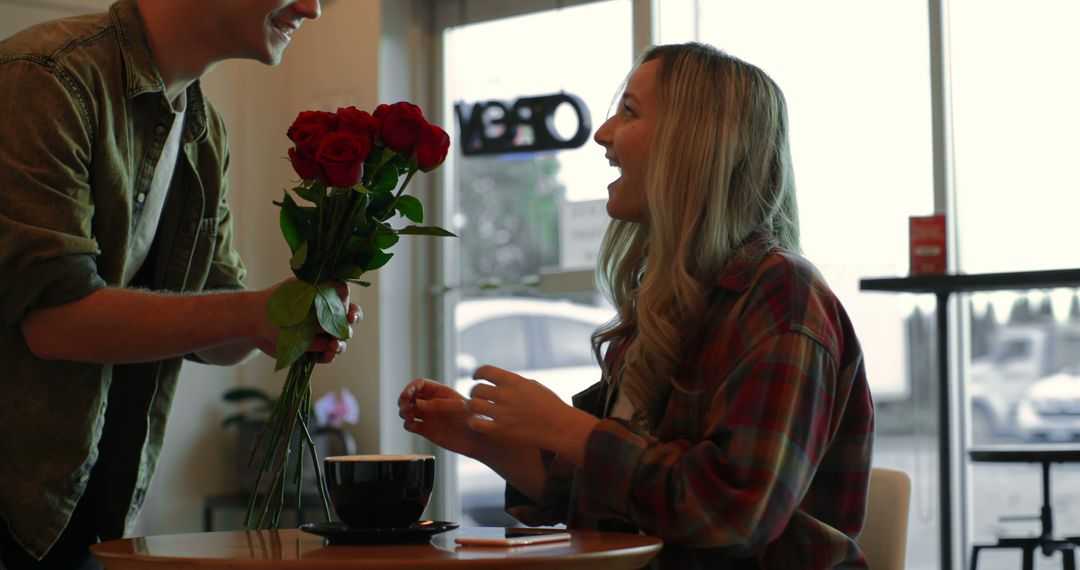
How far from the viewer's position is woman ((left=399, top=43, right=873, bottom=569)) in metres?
1.43

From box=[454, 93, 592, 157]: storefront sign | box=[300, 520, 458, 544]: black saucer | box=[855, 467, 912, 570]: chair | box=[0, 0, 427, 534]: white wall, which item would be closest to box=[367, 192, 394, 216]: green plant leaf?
box=[300, 520, 458, 544]: black saucer

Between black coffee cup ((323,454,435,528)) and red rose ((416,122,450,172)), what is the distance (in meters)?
0.39

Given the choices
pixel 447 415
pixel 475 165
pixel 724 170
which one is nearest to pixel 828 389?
pixel 724 170

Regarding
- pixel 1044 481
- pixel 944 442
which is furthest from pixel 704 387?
pixel 944 442

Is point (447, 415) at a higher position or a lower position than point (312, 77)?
lower

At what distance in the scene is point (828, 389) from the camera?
147 cm

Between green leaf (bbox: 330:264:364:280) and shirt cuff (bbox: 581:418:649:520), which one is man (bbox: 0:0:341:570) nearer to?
green leaf (bbox: 330:264:364:280)

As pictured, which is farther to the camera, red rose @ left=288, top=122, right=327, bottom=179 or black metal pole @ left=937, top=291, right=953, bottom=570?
black metal pole @ left=937, top=291, right=953, bottom=570

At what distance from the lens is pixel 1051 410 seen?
12.3ft

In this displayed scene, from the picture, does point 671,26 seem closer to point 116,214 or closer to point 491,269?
point 491,269

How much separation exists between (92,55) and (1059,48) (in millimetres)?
2892

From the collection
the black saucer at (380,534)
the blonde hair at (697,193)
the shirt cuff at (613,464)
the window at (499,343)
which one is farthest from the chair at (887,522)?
the window at (499,343)

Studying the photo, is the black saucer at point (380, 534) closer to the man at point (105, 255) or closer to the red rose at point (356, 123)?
the man at point (105, 255)

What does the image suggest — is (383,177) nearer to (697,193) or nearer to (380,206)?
(380,206)
